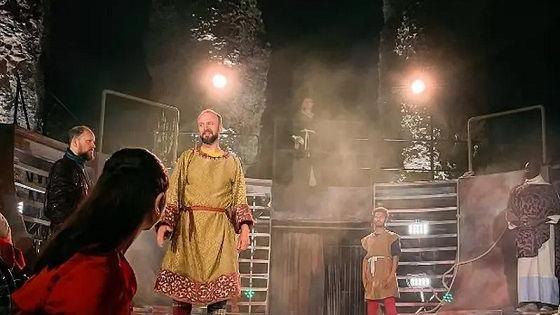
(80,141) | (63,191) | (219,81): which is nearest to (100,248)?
(63,191)

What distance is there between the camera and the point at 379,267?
857 centimetres

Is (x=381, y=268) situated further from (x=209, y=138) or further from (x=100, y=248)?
(x=100, y=248)

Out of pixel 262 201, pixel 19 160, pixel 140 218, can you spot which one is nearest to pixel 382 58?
pixel 262 201

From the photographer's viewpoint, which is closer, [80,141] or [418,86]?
[80,141]

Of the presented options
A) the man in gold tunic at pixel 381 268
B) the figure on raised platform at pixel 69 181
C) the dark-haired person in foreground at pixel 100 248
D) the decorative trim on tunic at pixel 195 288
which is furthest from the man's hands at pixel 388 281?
the dark-haired person in foreground at pixel 100 248

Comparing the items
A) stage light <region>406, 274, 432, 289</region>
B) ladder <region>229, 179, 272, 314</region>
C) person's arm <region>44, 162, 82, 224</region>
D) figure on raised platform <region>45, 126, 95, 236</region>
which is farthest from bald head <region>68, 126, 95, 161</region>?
stage light <region>406, 274, 432, 289</region>

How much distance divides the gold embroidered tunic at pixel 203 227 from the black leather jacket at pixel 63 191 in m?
0.89

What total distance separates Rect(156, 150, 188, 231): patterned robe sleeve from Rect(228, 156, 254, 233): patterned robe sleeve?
0.42m

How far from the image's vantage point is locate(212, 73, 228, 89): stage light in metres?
15.1

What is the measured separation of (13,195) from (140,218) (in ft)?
18.7

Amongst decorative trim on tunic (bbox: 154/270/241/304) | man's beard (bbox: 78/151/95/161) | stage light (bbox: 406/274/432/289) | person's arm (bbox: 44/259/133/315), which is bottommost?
stage light (bbox: 406/274/432/289)

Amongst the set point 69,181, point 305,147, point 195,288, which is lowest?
point 195,288

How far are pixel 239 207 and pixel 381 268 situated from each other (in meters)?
3.88

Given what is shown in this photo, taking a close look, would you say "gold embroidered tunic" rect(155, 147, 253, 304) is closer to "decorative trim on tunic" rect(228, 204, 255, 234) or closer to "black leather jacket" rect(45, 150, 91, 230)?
"decorative trim on tunic" rect(228, 204, 255, 234)
